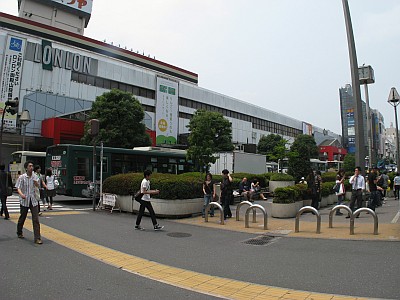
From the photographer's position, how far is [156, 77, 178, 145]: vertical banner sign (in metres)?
52.6

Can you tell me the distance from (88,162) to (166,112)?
3700cm

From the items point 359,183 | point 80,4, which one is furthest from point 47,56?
point 359,183

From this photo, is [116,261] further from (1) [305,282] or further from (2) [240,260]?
(1) [305,282]

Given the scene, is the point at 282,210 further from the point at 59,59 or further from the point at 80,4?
the point at 80,4

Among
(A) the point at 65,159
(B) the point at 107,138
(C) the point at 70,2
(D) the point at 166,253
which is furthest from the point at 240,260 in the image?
(C) the point at 70,2

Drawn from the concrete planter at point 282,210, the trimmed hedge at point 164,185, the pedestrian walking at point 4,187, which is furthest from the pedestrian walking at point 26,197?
the concrete planter at point 282,210

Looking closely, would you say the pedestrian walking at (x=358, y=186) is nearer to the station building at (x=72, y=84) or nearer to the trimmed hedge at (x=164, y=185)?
the trimmed hedge at (x=164, y=185)

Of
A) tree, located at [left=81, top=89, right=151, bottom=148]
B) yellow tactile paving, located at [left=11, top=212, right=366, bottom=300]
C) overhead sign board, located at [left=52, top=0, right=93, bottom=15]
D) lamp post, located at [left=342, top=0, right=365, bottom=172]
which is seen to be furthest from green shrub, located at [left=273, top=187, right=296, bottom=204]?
overhead sign board, located at [left=52, top=0, right=93, bottom=15]

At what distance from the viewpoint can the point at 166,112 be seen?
54.0 metres

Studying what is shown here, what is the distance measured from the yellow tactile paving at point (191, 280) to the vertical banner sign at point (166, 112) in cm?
4468

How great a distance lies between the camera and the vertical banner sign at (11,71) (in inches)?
1367

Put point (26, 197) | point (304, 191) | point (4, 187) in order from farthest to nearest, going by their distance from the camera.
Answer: point (304, 191) → point (4, 187) → point (26, 197)

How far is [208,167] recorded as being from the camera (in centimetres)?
2472

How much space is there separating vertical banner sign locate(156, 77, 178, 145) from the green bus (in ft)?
98.5
